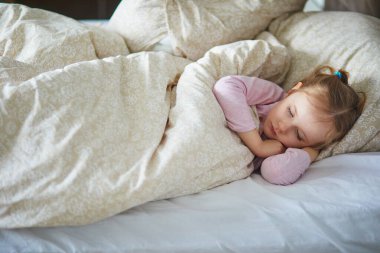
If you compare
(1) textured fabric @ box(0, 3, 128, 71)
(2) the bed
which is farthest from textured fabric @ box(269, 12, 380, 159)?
(1) textured fabric @ box(0, 3, 128, 71)

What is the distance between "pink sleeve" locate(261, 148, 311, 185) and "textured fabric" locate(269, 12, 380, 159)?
0.36ft

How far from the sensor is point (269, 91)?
114cm

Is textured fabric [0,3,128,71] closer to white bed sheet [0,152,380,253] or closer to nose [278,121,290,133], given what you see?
white bed sheet [0,152,380,253]

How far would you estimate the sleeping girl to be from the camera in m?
0.99

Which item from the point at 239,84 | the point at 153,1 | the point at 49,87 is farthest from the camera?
the point at 153,1

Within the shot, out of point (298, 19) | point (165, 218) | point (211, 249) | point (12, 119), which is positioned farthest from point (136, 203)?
point (298, 19)

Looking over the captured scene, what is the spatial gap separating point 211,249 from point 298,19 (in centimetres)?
106

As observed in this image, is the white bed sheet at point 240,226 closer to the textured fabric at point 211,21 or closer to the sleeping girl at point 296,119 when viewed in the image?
the sleeping girl at point 296,119

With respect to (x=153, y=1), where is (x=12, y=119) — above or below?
below

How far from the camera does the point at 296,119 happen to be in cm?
101

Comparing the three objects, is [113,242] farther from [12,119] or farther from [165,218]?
[12,119]

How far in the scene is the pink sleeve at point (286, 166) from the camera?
0.93 m

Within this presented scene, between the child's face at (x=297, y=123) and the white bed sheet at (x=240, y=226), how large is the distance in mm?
161

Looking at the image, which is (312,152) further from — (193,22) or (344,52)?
(193,22)
